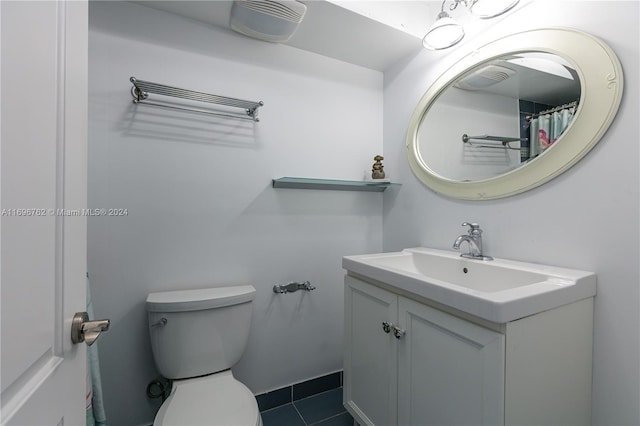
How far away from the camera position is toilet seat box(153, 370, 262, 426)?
3.26 ft

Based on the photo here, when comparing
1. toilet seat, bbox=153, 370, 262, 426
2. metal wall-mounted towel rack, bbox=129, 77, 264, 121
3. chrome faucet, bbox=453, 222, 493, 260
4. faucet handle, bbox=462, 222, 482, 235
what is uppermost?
metal wall-mounted towel rack, bbox=129, 77, 264, 121

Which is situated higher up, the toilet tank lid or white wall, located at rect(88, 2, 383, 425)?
white wall, located at rect(88, 2, 383, 425)

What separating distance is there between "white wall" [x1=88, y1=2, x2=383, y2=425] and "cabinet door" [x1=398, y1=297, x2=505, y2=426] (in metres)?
0.79

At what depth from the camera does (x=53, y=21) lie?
1.55 feet

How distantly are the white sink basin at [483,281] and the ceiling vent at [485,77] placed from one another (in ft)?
2.71

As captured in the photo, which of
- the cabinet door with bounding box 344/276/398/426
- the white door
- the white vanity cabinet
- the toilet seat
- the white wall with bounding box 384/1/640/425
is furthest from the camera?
the cabinet door with bounding box 344/276/398/426

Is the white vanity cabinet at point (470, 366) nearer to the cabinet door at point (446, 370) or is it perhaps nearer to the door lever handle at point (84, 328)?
the cabinet door at point (446, 370)

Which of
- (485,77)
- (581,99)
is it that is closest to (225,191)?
(485,77)

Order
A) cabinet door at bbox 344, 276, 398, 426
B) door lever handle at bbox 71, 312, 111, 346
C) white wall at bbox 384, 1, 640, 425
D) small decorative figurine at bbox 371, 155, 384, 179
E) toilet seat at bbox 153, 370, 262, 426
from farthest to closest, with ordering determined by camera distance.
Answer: small decorative figurine at bbox 371, 155, 384, 179, cabinet door at bbox 344, 276, 398, 426, toilet seat at bbox 153, 370, 262, 426, white wall at bbox 384, 1, 640, 425, door lever handle at bbox 71, 312, 111, 346

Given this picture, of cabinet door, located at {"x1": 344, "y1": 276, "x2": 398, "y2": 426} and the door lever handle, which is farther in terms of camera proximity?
cabinet door, located at {"x1": 344, "y1": 276, "x2": 398, "y2": 426}

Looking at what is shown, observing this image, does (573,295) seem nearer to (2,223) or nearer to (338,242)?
(338,242)

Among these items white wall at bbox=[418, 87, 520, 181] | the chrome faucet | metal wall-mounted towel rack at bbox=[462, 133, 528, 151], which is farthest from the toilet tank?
metal wall-mounted towel rack at bbox=[462, 133, 528, 151]

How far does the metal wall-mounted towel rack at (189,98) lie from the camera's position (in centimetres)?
130

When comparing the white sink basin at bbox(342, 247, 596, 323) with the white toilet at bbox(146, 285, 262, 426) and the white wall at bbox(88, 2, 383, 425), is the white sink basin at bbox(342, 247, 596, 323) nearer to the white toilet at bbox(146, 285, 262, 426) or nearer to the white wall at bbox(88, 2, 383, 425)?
the white wall at bbox(88, 2, 383, 425)
